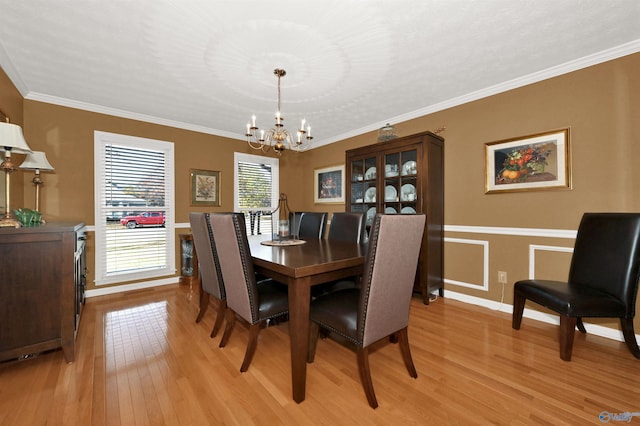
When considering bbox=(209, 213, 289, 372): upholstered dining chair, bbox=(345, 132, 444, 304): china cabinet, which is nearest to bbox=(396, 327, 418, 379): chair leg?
bbox=(209, 213, 289, 372): upholstered dining chair

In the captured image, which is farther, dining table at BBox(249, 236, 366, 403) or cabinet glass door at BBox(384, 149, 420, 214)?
cabinet glass door at BBox(384, 149, 420, 214)

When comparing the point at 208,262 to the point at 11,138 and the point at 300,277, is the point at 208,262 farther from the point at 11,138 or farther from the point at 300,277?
the point at 11,138

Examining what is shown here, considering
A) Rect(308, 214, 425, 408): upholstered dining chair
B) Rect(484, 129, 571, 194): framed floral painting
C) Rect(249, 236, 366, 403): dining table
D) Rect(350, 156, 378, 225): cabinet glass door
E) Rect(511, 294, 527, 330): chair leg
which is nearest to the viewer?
Rect(308, 214, 425, 408): upholstered dining chair

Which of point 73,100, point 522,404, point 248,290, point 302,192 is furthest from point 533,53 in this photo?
point 73,100

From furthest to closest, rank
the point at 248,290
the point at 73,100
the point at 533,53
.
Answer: the point at 73,100 → the point at 533,53 → the point at 248,290

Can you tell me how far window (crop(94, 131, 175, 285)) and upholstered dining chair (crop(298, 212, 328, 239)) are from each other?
1.99 meters

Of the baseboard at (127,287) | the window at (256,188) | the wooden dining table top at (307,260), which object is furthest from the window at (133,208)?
the wooden dining table top at (307,260)

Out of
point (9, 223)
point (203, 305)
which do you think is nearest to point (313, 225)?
point (203, 305)

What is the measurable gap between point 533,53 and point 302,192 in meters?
3.86

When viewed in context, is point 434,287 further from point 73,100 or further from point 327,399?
point 73,100

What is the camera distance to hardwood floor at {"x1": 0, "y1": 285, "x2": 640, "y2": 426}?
1.39 metres

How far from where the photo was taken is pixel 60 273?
1.84 m

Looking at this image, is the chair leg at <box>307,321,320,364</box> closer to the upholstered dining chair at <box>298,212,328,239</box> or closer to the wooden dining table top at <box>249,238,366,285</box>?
the wooden dining table top at <box>249,238,366,285</box>

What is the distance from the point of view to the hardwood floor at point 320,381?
1.39 m
